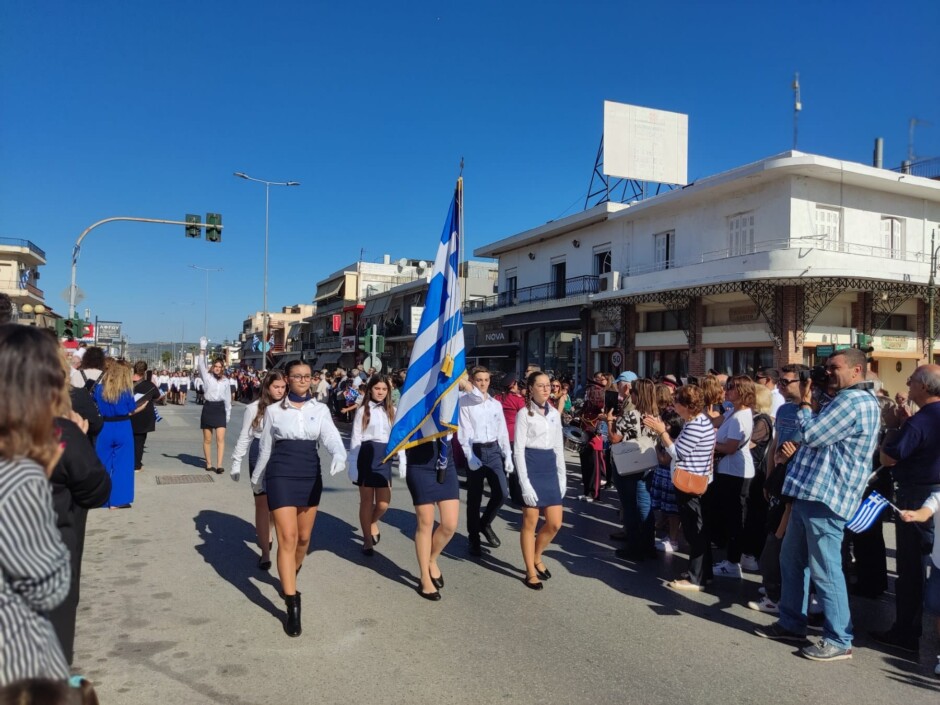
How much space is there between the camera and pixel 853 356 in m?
4.46

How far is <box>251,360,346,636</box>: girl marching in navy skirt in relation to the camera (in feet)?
15.3

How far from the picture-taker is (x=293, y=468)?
16.0 feet

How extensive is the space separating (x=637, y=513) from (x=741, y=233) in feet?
58.9

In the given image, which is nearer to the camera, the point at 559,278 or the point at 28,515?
the point at 28,515

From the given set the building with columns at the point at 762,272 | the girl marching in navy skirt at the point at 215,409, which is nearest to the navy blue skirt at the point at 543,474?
the girl marching in navy skirt at the point at 215,409

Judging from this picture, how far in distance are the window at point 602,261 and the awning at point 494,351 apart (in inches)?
231

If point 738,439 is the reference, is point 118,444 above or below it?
below

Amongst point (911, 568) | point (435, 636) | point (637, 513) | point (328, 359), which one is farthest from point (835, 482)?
point (328, 359)

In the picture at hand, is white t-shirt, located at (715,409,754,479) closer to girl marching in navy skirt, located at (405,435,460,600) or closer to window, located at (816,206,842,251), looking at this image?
girl marching in navy skirt, located at (405,435,460,600)

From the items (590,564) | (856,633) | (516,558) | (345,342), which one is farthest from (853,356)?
(345,342)

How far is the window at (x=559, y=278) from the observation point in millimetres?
30031

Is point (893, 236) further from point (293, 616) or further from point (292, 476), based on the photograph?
point (293, 616)

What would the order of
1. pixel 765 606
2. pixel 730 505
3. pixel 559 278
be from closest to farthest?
pixel 765 606 < pixel 730 505 < pixel 559 278

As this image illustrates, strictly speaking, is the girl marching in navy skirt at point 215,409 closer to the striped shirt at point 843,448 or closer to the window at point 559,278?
the striped shirt at point 843,448
